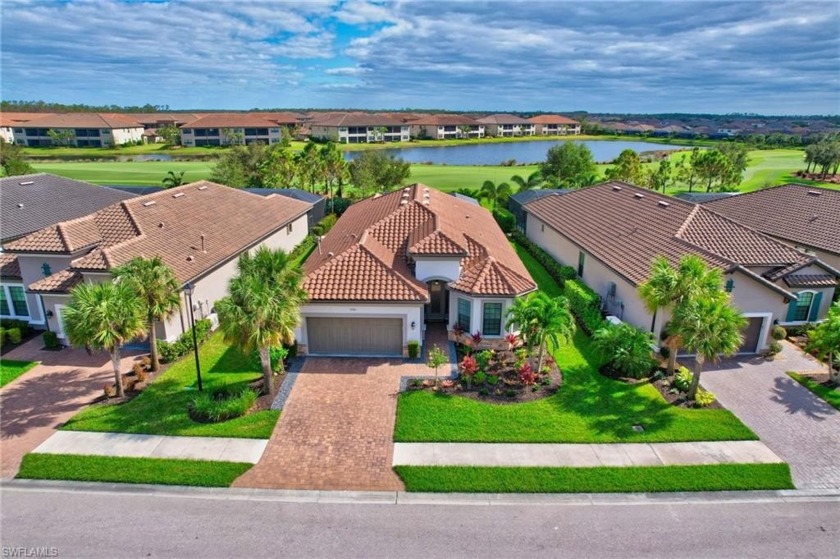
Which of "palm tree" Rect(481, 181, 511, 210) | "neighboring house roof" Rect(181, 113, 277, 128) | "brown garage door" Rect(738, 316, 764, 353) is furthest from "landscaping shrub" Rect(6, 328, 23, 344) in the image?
"neighboring house roof" Rect(181, 113, 277, 128)

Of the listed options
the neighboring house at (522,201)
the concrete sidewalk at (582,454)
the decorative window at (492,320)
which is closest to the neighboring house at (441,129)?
the neighboring house at (522,201)

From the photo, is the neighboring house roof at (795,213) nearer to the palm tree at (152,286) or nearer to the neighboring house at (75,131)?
the palm tree at (152,286)

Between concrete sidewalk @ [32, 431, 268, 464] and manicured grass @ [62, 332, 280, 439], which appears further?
manicured grass @ [62, 332, 280, 439]

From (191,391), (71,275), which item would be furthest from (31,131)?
(191,391)

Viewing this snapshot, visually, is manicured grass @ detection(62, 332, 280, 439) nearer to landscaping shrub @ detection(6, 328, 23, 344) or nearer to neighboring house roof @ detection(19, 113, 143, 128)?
landscaping shrub @ detection(6, 328, 23, 344)

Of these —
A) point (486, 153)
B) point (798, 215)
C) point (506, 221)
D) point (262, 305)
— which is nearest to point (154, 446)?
point (262, 305)
